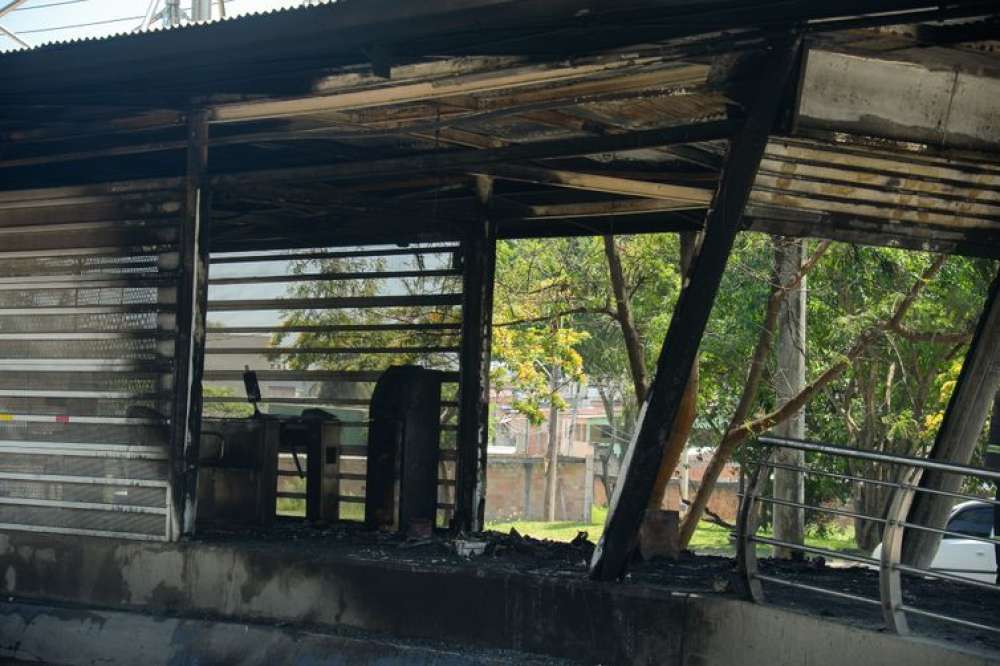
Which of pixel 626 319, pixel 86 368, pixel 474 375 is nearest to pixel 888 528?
→ pixel 474 375

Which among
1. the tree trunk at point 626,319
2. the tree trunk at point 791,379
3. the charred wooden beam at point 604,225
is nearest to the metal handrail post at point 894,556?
the charred wooden beam at point 604,225

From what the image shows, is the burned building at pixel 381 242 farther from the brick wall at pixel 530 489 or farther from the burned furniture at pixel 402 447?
the brick wall at pixel 530 489

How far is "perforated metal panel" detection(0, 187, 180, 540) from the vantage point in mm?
9797

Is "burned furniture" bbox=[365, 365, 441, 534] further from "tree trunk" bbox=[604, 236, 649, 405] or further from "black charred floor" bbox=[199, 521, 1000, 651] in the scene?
"tree trunk" bbox=[604, 236, 649, 405]

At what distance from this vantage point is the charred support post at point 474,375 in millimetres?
11883

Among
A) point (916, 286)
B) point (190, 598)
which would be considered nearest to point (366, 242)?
point (190, 598)

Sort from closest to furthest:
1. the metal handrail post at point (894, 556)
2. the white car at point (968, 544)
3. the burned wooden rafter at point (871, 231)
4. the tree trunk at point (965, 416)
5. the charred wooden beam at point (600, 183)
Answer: the metal handrail post at point (894, 556) → the burned wooden rafter at point (871, 231) → the tree trunk at point (965, 416) → the charred wooden beam at point (600, 183) → the white car at point (968, 544)

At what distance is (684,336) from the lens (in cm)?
766

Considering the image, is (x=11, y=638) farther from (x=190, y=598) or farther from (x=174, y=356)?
(x=174, y=356)

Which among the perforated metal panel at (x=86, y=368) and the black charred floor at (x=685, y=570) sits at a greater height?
the perforated metal panel at (x=86, y=368)

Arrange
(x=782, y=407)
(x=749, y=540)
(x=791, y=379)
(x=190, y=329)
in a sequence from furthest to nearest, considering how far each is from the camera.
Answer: (x=791, y=379)
(x=782, y=407)
(x=190, y=329)
(x=749, y=540)

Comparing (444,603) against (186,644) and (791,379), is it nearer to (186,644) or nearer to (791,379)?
(186,644)

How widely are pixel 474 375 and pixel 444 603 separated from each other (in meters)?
3.98

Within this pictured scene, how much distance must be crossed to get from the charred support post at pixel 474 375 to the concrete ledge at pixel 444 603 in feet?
8.93
